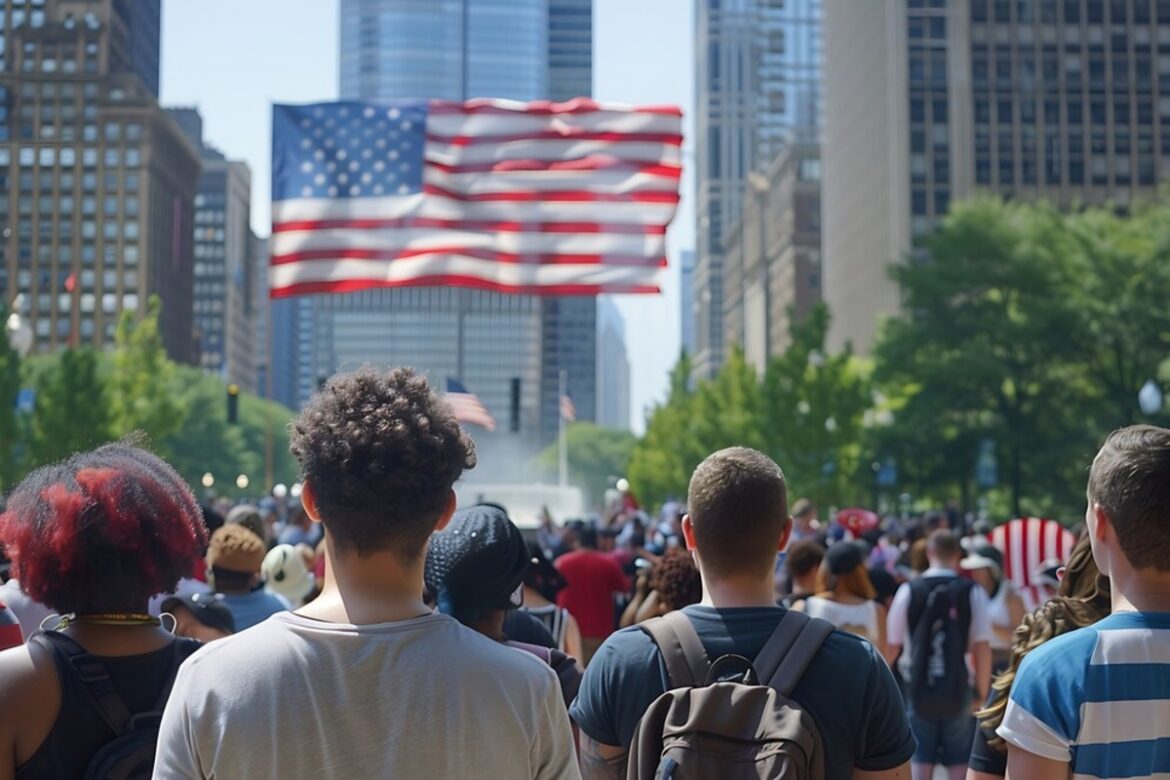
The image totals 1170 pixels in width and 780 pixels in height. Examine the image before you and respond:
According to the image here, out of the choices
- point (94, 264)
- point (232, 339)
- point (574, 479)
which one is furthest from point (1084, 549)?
point (232, 339)

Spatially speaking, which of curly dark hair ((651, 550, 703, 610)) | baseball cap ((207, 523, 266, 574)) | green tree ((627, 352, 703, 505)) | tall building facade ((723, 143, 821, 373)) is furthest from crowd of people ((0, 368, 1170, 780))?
tall building facade ((723, 143, 821, 373))

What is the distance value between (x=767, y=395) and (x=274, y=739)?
2147 inches

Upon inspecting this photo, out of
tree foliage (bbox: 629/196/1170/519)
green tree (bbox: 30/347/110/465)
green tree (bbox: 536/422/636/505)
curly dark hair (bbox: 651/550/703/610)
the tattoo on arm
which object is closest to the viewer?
the tattoo on arm

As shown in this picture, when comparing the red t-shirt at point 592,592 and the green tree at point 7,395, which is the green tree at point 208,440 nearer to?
the green tree at point 7,395

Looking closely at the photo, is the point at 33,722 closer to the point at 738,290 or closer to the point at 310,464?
the point at 310,464

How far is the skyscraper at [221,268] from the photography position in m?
188

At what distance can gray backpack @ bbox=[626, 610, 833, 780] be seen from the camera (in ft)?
11.5

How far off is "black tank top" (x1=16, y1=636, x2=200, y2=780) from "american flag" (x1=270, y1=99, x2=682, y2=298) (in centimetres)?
1102

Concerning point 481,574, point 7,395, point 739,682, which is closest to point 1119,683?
point 739,682

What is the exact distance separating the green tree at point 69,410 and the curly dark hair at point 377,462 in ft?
188

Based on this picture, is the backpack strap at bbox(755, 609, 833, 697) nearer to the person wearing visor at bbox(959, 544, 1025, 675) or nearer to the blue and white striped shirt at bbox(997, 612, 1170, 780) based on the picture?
the blue and white striped shirt at bbox(997, 612, 1170, 780)

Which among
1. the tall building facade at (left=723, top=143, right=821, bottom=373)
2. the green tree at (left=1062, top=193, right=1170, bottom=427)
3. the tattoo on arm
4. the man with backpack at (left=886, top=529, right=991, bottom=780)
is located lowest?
the man with backpack at (left=886, top=529, right=991, bottom=780)

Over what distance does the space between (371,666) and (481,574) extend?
1862mm

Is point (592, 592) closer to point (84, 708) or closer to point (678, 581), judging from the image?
point (678, 581)
